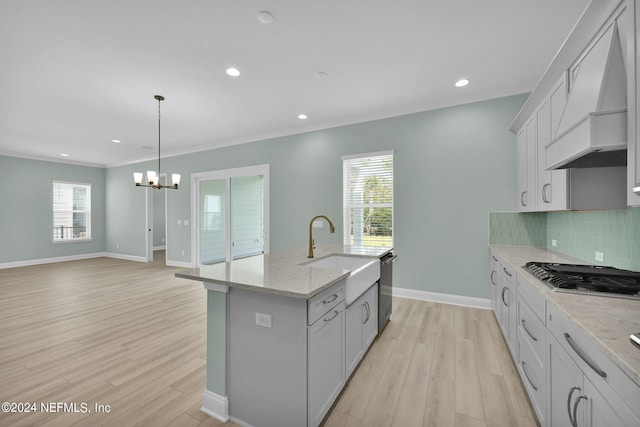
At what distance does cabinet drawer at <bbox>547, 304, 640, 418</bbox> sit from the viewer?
0.76 metres

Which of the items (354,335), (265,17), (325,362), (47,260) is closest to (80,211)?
(47,260)

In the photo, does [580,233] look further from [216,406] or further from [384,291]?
[216,406]

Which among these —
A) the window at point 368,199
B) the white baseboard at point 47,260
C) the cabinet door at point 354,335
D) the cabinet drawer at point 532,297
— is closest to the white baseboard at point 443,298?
the window at point 368,199

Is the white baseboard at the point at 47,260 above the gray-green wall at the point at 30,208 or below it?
below

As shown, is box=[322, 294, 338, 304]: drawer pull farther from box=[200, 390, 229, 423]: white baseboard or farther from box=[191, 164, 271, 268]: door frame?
box=[191, 164, 271, 268]: door frame

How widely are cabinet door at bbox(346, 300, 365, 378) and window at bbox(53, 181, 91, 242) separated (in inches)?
360

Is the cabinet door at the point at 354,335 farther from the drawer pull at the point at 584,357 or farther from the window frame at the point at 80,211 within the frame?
the window frame at the point at 80,211

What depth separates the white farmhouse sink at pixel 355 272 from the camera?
6.11ft

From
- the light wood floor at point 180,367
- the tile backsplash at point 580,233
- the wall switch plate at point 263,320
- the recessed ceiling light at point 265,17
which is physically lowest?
the light wood floor at point 180,367

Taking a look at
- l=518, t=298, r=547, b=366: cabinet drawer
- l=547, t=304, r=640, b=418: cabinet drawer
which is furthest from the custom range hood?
l=518, t=298, r=547, b=366: cabinet drawer

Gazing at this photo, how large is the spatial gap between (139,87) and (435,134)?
13.0 feet

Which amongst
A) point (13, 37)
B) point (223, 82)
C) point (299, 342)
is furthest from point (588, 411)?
point (13, 37)

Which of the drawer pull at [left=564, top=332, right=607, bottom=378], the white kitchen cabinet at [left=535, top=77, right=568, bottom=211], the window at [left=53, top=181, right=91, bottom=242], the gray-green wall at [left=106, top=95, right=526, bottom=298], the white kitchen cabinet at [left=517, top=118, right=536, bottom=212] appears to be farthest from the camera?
the window at [left=53, top=181, right=91, bottom=242]

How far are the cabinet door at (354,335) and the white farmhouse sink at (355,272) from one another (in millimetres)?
115
